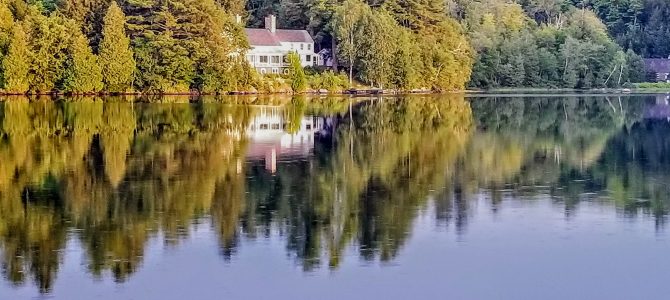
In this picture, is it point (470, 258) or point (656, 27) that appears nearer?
point (470, 258)

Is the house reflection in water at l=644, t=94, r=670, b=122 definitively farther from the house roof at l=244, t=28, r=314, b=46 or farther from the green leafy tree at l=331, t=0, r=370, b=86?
the house roof at l=244, t=28, r=314, b=46

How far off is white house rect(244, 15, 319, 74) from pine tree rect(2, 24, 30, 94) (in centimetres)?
2276

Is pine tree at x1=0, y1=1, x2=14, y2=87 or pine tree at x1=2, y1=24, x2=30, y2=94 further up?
pine tree at x1=0, y1=1, x2=14, y2=87

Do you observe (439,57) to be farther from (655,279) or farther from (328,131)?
(655,279)

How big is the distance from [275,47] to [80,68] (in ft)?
72.3

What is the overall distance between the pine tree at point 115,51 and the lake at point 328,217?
36047 mm

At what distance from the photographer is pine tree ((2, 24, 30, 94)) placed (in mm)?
63156

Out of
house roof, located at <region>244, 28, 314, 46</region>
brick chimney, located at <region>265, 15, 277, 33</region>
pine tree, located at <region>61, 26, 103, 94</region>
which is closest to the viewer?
pine tree, located at <region>61, 26, 103, 94</region>

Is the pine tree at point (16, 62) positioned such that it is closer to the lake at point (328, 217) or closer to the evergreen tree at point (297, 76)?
the evergreen tree at point (297, 76)

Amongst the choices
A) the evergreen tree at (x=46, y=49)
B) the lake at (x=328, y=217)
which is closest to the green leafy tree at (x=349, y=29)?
the evergreen tree at (x=46, y=49)

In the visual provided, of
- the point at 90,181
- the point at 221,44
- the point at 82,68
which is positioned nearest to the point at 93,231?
the point at 90,181

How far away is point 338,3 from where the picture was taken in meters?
84.8

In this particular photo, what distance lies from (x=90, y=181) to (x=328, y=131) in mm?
16058

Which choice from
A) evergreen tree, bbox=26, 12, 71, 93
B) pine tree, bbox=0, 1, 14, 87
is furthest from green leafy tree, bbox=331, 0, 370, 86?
pine tree, bbox=0, 1, 14, 87
